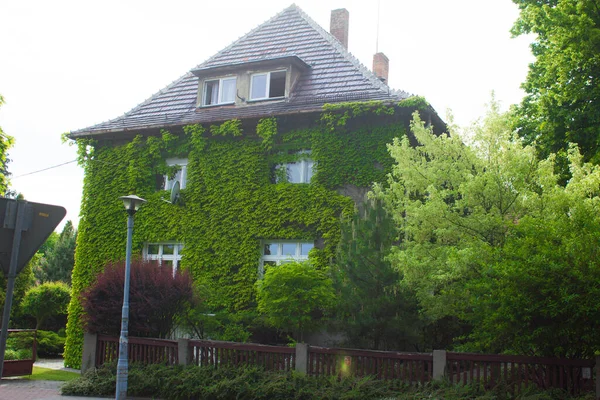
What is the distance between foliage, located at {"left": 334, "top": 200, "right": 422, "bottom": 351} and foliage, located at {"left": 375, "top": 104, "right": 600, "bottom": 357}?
0.48m

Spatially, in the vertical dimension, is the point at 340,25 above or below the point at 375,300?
above

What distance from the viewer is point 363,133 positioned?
1812cm

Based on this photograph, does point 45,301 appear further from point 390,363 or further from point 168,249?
point 390,363

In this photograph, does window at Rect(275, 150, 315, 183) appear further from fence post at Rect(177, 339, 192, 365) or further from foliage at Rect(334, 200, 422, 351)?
fence post at Rect(177, 339, 192, 365)

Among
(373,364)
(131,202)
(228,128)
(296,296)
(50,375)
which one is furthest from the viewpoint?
(228,128)

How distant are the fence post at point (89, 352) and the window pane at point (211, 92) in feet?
30.4

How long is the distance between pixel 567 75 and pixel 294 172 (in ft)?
27.3

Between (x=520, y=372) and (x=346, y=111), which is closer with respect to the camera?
(x=520, y=372)

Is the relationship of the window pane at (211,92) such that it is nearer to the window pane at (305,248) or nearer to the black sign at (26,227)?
the window pane at (305,248)

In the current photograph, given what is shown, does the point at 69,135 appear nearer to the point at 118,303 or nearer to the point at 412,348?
the point at 118,303

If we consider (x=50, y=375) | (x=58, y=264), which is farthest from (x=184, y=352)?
(x=58, y=264)

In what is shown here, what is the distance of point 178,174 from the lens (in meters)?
20.5

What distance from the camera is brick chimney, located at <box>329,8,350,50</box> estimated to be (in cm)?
→ 2331

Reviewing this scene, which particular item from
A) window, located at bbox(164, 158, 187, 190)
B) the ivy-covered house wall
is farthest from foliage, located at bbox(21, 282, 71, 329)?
window, located at bbox(164, 158, 187, 190)
